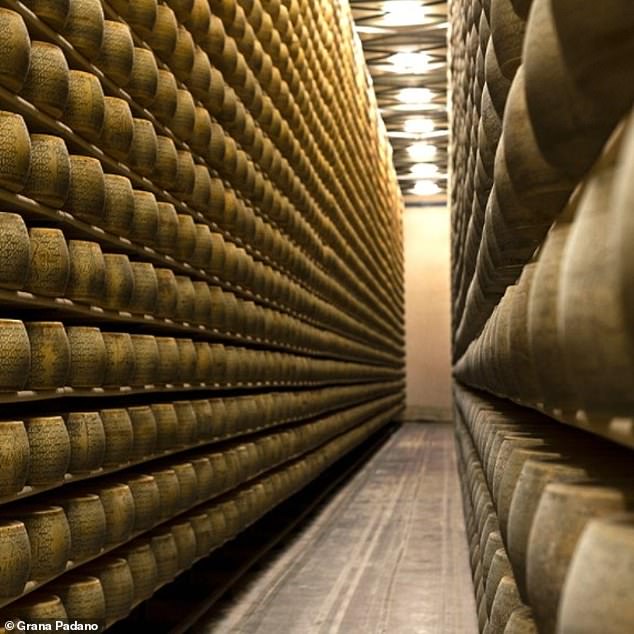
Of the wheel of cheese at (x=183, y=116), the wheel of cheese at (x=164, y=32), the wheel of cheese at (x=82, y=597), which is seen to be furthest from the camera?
the wheel of cheese at (x=183, y=116)

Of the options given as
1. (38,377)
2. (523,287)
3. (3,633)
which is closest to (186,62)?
(38,377)

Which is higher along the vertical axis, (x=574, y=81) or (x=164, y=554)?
(x=574, y=81)

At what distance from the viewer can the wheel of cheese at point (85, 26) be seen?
331 cm

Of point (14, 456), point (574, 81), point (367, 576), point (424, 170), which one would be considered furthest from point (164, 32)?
point (424, 170)

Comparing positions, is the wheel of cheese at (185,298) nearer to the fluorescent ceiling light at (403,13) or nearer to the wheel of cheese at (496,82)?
the wheel of cheese at (496,82)

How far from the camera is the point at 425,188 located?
24609mm

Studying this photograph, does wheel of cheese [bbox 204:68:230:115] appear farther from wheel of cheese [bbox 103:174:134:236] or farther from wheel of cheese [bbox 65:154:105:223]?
wheel of cheese [bbox 65:154:105:223]

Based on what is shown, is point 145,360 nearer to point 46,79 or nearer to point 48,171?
point 48,171

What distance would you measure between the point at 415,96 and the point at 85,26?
1598 cm

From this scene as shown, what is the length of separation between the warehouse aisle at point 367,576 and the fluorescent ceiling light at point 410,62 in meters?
8.34

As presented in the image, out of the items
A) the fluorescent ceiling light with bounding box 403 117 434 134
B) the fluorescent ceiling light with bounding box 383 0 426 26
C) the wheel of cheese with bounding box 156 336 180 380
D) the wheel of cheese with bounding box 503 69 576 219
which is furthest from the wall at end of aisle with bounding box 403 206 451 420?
the wheel of cheese with bounding box 503 69 576 219

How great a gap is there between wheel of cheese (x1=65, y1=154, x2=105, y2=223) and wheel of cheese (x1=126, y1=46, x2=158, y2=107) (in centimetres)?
63

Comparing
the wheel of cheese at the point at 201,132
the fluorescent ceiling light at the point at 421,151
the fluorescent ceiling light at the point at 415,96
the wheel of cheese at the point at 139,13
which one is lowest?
the wheel of cheese at the point at 201,132

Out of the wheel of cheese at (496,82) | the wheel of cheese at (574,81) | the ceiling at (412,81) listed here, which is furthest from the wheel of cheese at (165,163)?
the ceiling at (412,81)
